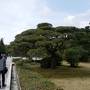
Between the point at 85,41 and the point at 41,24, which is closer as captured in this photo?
the point at 85,41

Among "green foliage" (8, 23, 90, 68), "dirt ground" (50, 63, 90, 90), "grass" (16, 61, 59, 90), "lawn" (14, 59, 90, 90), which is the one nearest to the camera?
"grass" (16, 61, 59, 90)

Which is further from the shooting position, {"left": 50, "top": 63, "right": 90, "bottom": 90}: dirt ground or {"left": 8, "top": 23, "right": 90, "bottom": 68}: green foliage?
{"left": 8, "top": 23, "right": 90, "bottom": 68}: green foliage

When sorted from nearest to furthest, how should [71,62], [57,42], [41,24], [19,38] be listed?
[57,42] < [19,38] < [41,24] < [71,62]

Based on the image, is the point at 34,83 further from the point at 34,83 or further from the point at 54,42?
the point at 54,42

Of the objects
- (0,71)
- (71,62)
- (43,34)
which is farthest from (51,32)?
(0,71)

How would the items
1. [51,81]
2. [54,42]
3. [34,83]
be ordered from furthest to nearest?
1. [54,42]
2. [51,81]
3. [34,83]

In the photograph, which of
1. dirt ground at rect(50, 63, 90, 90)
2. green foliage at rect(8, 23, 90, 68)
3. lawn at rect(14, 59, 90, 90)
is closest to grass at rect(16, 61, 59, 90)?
lawn at rect(14, 59, 90, 90)

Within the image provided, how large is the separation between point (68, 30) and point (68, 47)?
1898 millimetres

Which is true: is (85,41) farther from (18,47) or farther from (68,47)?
(18,47)

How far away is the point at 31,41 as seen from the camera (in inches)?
1336

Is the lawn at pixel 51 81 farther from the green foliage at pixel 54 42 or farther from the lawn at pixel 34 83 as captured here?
the green foliage at pixel 54 42

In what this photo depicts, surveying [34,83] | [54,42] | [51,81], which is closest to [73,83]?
[51,81]

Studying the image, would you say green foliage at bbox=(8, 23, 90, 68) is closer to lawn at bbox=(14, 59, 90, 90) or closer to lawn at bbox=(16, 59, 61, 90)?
lawn at bbox=(14, 59, 90, 90)

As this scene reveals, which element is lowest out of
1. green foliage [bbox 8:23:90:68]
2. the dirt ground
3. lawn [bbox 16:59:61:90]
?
the dirt ground
